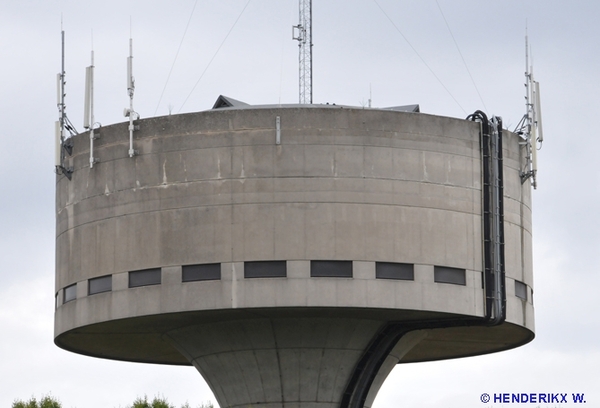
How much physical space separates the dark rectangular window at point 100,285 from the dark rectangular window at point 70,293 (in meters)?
0.85

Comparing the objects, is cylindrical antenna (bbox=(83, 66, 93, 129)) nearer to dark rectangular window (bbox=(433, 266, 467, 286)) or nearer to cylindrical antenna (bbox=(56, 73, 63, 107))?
cylindrical antenna (bbox=(56, 73, 63, 107))

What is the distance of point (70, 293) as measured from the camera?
190 ft

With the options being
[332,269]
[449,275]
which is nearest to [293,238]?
[332,269]

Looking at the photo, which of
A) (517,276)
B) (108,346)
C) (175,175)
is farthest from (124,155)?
(517,276)

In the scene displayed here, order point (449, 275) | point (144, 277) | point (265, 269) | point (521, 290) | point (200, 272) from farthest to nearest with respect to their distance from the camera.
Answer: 1. point (521, 290)
2. point (449, 275)
3. point (144, 277)
4. point (200, 272)
5. point (265, 269)

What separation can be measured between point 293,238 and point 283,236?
0.30m

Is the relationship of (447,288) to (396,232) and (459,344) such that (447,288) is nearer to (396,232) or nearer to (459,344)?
(396,232)

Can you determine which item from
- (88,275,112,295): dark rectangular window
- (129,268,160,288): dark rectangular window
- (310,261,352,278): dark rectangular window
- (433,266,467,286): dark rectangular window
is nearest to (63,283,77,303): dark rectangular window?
(88,275,112,295): dark rectangular window

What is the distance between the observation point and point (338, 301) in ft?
179

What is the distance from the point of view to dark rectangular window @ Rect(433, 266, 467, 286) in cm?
5553

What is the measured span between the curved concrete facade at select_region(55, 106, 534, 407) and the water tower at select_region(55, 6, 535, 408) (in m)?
0.04

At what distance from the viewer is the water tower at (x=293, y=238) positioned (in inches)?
2153

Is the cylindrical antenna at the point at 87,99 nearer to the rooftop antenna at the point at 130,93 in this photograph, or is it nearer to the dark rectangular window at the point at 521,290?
the rooftop antenna at the point at 130,93

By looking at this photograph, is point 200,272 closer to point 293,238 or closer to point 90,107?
point 293,238
